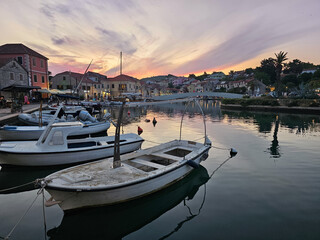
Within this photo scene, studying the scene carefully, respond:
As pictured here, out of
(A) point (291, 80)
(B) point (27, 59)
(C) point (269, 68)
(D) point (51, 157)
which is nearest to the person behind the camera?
(D) point (51, 157)

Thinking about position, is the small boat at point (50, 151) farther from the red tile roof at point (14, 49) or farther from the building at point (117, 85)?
the building at point (117, 85)

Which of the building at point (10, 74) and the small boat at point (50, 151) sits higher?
the building at point (10, 74)

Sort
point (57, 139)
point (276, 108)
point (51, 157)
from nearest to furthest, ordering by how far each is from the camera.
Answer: point (51, 157)
point (57, 139)
point (276, 108)

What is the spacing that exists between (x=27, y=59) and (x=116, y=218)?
1895 inches

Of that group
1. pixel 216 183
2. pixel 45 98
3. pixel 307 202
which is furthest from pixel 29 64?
pixel 307 202

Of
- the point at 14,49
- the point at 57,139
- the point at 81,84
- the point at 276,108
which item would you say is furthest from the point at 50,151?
the point at 81,84

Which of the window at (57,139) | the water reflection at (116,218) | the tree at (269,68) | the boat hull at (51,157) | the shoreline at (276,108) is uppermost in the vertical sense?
the tree at (269,68)

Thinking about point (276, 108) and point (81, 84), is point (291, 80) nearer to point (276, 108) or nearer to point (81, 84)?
point (276, 108)

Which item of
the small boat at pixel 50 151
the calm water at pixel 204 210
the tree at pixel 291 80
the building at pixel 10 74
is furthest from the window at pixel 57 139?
the tree at pixel 291 80

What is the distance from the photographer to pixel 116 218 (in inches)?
264

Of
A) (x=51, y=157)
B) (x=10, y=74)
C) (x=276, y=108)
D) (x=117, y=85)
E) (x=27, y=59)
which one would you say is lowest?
(x=51, y=157)

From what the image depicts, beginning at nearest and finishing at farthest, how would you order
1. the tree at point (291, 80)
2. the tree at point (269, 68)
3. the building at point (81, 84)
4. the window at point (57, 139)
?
the window at point (57, 139), the building at point (81, 84), the tree at point (291, 80), the tree at point (269, 68)

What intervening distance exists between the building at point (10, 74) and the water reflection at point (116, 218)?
4000cm

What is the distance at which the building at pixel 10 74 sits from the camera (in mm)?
35750
